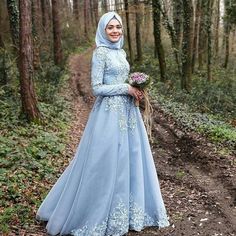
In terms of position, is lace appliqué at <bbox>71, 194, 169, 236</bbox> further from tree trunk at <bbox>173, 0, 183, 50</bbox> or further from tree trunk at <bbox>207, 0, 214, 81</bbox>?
tree trunk at <bbox>207, 0, 214, 81</bbox>

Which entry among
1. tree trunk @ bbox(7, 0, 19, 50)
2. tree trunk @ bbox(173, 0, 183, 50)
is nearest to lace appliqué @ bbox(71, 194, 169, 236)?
tree trunk @ bbox(7, 0, 19, 50)

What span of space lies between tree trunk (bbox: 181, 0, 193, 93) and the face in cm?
1192

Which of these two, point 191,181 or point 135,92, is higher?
point 135,92

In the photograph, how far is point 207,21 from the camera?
2125 cm

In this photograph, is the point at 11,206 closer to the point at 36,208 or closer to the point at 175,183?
the point at 36,208

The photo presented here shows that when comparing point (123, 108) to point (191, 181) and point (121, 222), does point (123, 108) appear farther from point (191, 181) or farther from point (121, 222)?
point (191, 181)

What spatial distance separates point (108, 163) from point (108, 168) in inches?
2.6

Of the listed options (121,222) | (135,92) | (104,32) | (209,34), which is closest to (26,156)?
(121,222)

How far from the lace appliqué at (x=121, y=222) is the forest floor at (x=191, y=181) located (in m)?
0.11

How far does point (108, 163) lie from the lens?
5020mm

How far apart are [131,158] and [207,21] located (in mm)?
17691

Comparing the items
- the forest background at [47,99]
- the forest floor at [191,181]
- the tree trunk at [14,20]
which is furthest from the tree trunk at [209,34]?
the tree trunk at [14,20]

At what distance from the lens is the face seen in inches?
196

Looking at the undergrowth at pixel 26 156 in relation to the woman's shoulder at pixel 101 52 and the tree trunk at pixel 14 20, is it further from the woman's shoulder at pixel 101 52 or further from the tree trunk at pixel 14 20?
the woman's shoulder at pixel 101 52
